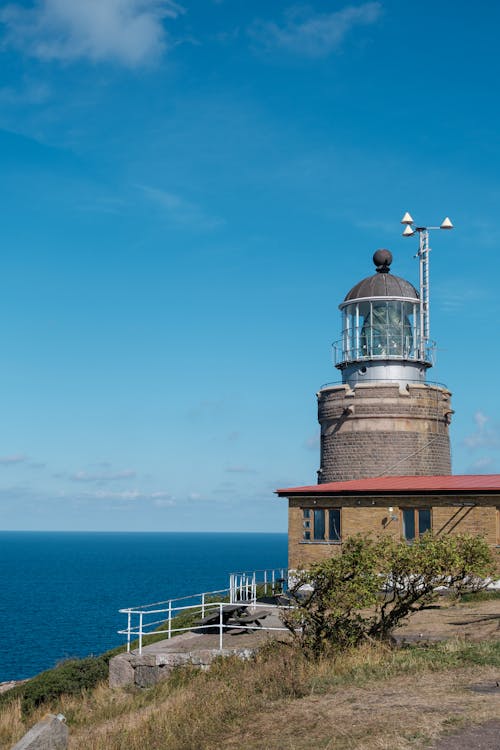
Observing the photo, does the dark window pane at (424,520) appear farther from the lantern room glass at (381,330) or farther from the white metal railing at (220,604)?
the lantern room glass at (381,330)

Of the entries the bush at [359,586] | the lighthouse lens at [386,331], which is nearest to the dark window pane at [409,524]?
the bush at [359,586]

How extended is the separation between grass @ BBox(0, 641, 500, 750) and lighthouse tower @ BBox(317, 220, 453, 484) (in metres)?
19.0

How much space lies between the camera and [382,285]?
3775cm

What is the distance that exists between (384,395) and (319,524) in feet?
28.8

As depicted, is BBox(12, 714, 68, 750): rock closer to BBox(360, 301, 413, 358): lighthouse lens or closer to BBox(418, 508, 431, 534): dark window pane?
BBox(418, 508, 431, 534): dark window pane

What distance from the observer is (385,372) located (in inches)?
1448

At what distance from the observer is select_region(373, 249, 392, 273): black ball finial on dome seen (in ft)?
126

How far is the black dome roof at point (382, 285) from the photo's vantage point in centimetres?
3762

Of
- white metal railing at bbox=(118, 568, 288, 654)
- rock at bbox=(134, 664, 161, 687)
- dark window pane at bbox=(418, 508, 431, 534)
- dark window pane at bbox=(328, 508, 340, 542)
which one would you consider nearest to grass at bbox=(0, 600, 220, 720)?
white metal railing at bbox=(118, 568, 288, 654)

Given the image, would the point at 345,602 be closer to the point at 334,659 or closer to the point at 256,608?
the point at 334,659

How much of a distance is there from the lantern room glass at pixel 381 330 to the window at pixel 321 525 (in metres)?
9.93

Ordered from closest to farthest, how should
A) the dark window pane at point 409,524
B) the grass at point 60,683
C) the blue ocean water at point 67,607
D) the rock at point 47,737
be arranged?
the rock at point 47,737 → the grass at point 60,683 → the dark window pane at point 409,524 → the blue ocean water at point 67,607

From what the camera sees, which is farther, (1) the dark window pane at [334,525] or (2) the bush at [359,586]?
(1) the dark window pane at [334,525]

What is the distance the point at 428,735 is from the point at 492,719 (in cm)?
114
